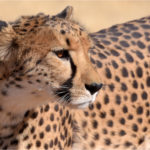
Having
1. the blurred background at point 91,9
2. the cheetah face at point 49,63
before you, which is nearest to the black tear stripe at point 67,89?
the cheetah face at point 49,63

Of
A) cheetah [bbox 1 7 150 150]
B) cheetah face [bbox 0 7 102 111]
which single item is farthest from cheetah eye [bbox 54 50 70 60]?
cheetah [bbox 1 7 150 150]

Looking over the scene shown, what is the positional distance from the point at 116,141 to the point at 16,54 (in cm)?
106

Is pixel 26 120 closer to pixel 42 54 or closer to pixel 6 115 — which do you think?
pixel 6 115

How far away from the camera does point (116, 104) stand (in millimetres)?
3094

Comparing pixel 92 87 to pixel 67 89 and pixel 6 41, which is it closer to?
pixel 67 89

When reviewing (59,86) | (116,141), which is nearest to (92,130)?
(116,141)

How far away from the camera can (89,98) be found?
2350mm

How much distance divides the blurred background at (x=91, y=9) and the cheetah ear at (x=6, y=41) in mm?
3591

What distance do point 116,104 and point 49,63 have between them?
89 centimetres

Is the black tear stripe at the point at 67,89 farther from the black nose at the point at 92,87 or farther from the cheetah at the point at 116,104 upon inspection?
the cheetah at the point at 116,104

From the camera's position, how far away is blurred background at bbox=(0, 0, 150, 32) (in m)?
6.25

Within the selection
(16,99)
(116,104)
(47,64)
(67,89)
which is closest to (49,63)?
(47,64)

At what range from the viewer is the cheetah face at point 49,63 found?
231cm

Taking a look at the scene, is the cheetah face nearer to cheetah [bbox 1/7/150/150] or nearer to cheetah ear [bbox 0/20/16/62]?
cheetah ear [bbox 0/20/16/62]
